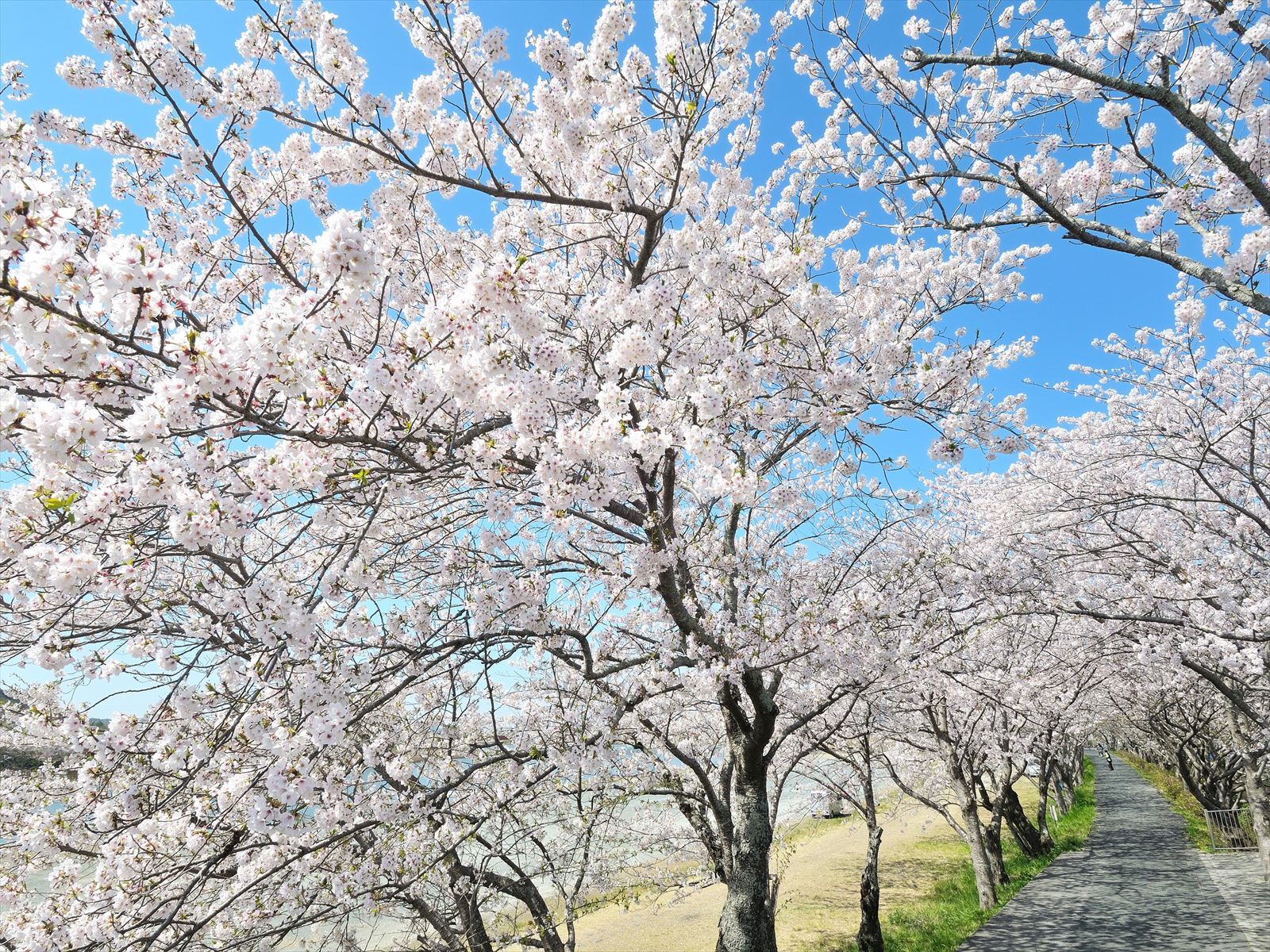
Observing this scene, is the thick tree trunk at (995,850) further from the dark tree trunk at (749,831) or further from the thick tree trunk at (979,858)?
the dark tree trunk at (749,831)

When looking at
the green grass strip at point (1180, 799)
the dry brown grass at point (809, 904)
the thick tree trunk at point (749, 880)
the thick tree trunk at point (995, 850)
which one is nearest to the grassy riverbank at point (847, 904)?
the dry brown grass at point (809, 904)

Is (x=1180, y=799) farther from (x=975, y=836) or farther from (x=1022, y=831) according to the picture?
(x=975, y=836)

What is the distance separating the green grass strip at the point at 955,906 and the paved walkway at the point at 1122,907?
1.73 ft

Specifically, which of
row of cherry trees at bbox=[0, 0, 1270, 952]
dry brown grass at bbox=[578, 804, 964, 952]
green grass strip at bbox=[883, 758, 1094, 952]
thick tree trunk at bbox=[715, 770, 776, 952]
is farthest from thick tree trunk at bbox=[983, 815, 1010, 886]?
thick tree trunk at bbox=[715, 770, 776, 952]

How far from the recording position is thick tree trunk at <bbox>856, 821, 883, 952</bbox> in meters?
11.6

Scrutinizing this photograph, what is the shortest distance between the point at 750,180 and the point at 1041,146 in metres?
2.38

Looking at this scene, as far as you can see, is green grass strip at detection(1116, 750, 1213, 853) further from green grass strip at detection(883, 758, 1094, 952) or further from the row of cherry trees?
the row of cherry trees

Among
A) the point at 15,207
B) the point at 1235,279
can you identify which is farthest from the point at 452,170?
the point at 1235,279

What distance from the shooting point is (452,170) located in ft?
15.5

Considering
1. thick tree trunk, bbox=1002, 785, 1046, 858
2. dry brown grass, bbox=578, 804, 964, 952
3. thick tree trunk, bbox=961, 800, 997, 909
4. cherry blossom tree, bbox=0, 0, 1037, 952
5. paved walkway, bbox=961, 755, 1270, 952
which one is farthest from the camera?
thick tree trunk, bbox=1002, 785, 1046, 858

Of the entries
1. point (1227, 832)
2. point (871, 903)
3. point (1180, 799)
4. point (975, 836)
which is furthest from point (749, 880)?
point (1180, 799)

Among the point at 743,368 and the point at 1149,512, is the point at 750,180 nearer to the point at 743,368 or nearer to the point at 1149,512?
the point at 743,368

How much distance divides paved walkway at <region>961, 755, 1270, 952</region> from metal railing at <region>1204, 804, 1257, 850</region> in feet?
2.51

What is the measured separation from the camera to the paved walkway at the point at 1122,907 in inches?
397
